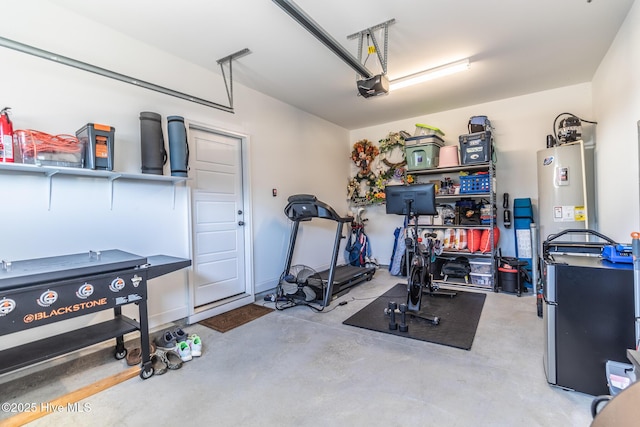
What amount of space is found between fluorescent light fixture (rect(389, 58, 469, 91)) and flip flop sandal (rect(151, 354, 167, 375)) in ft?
12.7

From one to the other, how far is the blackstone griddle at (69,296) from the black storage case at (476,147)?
4.16 metres

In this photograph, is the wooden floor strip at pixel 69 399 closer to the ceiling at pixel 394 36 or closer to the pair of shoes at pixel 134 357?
the pair of shoes at pixel 134 357

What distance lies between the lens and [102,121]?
2.73 meters

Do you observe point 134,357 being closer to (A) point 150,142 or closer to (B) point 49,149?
(B) point 49,149

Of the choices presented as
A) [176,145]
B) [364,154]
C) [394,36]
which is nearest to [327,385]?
[176,145]

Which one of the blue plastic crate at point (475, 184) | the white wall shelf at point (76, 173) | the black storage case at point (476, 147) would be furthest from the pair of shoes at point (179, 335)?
the black storage case at point (476, 147)

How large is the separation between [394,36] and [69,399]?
3.94 meters

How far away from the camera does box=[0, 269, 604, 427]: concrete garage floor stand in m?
1.81

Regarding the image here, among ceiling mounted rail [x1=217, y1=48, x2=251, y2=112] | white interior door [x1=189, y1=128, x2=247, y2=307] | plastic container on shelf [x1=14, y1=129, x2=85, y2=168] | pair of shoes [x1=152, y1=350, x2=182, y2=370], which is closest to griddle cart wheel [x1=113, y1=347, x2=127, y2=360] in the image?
pair of shoes [x1=152, y1=350, x2=182, y2=370]

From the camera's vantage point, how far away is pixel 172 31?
9.34 ft

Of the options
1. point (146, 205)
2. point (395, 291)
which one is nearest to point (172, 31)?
point (146, 205)

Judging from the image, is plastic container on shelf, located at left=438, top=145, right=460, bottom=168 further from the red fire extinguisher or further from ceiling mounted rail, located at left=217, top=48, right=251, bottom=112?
the red fire extinguisher

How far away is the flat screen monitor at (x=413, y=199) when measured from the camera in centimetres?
328

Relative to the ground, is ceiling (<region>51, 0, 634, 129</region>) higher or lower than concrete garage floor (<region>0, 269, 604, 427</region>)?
higher
